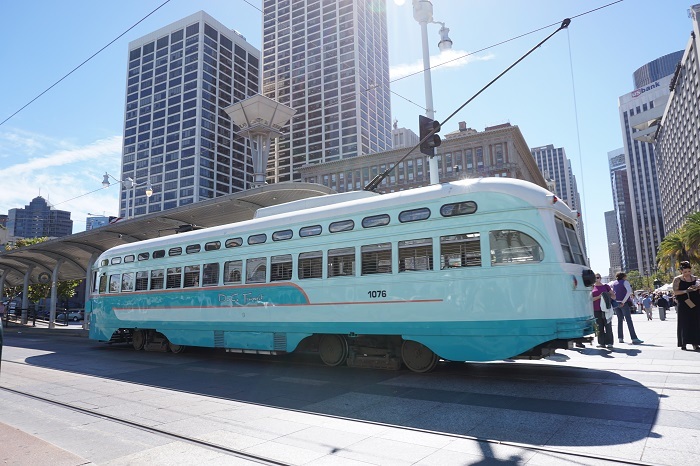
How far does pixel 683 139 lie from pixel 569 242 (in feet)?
354

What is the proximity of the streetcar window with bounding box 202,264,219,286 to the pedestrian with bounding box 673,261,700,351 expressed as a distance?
1080 cm

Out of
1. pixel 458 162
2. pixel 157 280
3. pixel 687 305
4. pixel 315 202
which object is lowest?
pixel 687 305

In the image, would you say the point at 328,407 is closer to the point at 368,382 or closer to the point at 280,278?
the point at 368,382

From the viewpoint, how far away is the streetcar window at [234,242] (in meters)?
12.0

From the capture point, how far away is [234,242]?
12.1 metres

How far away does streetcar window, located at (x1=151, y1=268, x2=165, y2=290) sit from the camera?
14.2 m

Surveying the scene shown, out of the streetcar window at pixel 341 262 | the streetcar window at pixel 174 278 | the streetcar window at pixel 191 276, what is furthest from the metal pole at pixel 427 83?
the streetcar window at pixel 174 278

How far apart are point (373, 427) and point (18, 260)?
3410 centimetres

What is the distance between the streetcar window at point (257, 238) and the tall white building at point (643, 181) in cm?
16256

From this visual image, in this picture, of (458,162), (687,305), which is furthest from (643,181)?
(687,305)

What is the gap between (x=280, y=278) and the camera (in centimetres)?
1084

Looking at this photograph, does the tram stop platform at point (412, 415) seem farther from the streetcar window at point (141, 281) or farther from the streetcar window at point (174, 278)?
the streetcar window at point (141, 281)

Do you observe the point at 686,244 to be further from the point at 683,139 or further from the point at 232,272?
the point at 683,139

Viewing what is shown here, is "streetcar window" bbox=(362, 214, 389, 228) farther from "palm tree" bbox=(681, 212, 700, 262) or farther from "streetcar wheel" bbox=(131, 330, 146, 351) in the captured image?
"palm tree" bbox=(681, 212, 700, 262)
